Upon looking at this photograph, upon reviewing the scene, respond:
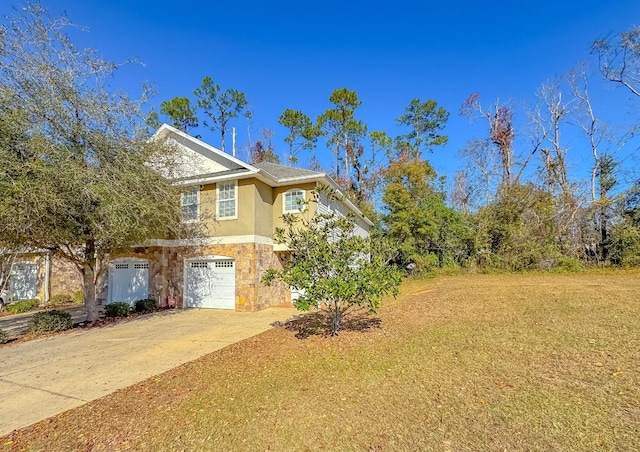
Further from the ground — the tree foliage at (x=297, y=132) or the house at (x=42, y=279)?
the tree foliage at (x=297, y=132)

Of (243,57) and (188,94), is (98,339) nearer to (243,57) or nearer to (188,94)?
(243,57)

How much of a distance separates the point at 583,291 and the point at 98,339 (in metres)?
14.7

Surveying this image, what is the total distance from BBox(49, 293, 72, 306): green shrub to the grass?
1455cm

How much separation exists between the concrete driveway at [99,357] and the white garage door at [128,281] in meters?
3.28

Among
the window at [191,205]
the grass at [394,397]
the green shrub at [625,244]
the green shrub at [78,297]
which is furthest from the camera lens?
the green shrub at [78,297]

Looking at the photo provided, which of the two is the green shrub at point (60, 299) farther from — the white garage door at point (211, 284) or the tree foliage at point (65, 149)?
the tree foliage at point (65, 149)

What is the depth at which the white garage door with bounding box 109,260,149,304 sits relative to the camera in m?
14.8

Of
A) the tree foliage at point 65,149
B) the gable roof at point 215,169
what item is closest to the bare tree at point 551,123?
the gable roof at point 215,169

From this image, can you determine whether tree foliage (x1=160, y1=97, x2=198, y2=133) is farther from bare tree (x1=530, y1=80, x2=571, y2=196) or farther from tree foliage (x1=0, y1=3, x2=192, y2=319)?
bare tree (x1=530, y1=80, x2=571, y2=196)

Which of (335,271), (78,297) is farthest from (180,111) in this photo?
(335,271)

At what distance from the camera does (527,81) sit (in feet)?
73.7

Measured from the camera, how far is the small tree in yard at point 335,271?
23.0 ft

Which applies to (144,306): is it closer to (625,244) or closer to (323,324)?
(323,324)

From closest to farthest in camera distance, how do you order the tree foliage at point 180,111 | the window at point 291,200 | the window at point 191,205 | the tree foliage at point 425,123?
the window at point 291,200 → the window at point 191,205 → the tree foliage at point 180,111 → the tree foliage at point 425,123
